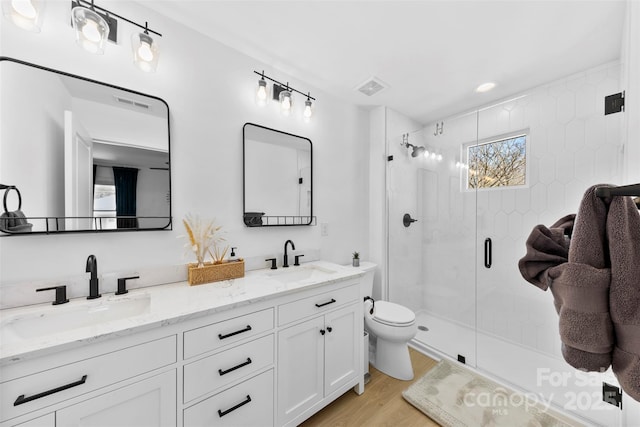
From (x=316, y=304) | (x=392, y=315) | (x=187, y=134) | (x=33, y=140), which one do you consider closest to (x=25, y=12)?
(x=33, y=140)

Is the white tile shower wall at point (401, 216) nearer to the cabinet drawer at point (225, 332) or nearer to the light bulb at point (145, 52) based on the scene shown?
the cabinet drawer at point (225, 332)

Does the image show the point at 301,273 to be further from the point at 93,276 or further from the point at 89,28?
the point at 89,28

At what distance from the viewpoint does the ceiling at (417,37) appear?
1.37 metres

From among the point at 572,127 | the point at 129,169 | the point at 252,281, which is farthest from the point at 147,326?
the point at 572,127

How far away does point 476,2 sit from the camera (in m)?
1.32

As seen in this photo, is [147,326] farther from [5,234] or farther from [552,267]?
[552,267]

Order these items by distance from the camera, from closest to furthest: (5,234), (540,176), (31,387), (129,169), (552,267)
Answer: (552,267)
(31,387)
(5,234)
(129,169)
(540,176)

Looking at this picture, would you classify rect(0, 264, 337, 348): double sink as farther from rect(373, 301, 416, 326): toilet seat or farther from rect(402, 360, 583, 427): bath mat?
rect(402, 360, 583, 427): bath mat

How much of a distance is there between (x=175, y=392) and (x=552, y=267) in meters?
1.37

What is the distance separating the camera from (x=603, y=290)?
505 millimetres

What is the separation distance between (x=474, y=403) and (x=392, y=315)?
725 millimetres

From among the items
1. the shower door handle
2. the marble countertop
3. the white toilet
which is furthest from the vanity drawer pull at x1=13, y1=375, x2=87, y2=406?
the shower door handle

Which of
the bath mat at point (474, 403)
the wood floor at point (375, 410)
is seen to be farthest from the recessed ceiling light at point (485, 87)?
the wood floor at point (375, 410)

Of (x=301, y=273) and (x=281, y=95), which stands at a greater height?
(x=281, y=95)
